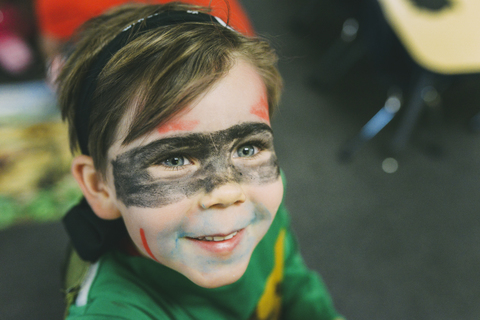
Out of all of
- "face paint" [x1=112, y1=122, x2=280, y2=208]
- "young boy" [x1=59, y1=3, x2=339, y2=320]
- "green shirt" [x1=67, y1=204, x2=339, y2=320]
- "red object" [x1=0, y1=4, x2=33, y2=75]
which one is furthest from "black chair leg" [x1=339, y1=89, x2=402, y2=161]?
"red object" [x1=0, y1=4, x2=33, y2=75]

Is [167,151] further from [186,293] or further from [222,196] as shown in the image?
[186,293]

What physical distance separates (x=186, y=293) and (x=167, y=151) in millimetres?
316

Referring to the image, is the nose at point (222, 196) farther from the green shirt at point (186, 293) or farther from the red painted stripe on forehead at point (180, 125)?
the green shirt at point (186, 293)

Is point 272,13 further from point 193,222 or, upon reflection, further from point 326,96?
point 193,222

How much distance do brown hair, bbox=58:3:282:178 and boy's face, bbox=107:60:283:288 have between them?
2 cm

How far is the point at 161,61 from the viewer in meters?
0.54

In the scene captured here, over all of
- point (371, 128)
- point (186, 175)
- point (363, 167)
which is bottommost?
point (363, 167)

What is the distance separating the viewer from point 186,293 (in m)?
0.71

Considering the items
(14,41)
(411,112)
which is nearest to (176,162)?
(411,112)

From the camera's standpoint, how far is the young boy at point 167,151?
545 mm

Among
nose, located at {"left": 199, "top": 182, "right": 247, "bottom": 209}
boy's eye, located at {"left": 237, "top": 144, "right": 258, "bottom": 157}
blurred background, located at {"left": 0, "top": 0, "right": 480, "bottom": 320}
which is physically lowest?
blurred background, located at {"left": 0, "top": 0, "right": 480, "bottom": 320}

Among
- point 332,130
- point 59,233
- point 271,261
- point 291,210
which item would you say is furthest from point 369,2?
point 59,233

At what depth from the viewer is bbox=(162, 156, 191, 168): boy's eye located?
565 mm

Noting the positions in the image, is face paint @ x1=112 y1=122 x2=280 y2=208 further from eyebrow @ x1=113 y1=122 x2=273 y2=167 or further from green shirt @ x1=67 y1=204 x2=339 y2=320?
green shirt @ x1=67 y1=204 x2=339 y2=320
